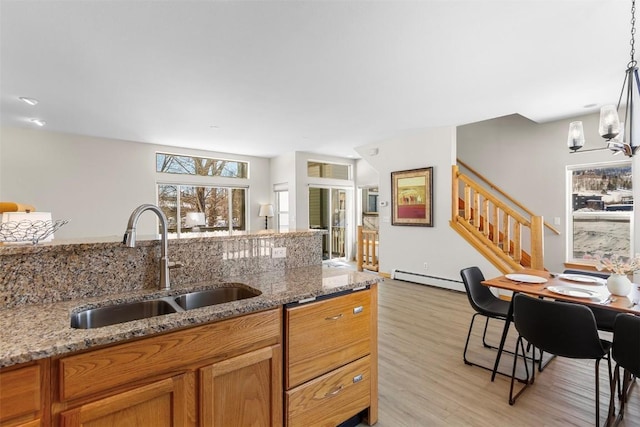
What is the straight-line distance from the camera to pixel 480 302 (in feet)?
9.20

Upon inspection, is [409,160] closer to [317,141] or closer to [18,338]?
[317,141]

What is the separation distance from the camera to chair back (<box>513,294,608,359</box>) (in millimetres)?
1784

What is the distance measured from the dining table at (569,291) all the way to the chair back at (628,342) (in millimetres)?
207

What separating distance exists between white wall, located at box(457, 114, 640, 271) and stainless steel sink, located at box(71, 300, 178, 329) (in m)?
5.64

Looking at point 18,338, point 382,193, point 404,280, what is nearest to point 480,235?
point 404,280

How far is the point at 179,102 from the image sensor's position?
384cm

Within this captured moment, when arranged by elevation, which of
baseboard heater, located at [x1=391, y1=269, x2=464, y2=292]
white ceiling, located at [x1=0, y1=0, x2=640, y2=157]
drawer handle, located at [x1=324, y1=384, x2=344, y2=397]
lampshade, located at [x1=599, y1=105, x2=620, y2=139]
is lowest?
baseboard heater, located at [x1=391, y1=269, x2=464, y2=292]

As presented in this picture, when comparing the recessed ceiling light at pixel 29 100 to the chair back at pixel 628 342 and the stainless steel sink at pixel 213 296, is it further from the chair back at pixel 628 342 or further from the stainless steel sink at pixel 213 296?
the chair back at pixel 628 342

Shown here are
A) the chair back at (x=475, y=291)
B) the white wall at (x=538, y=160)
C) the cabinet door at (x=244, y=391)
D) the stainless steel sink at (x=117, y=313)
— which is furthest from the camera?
the white wall at (x=538, y=160)

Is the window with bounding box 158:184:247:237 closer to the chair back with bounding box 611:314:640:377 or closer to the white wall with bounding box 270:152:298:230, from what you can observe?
the white wall with bounding box 270:152:298:230

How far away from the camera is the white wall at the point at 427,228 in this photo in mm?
4953

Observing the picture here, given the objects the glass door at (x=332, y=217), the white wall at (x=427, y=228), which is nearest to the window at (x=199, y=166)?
the glass door at (x=332, y=217)

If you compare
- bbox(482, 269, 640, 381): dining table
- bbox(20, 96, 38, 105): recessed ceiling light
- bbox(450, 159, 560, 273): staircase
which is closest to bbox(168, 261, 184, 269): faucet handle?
bbox(482, 269, 640, 381): dining table

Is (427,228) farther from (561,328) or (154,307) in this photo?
(154,307)
